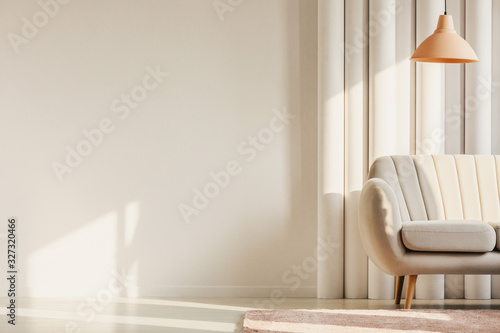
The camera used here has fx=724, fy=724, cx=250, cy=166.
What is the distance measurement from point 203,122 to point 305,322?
6.22 ft

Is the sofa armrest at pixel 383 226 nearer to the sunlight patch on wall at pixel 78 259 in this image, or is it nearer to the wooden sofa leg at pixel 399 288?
the wooden sofa leg at pixel 399 288

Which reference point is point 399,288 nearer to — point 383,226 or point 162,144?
point 383,226

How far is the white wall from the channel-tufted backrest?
65 centimetres

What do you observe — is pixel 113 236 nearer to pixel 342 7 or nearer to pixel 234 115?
pixel 234 115

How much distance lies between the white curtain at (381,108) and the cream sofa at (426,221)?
0.97 feet

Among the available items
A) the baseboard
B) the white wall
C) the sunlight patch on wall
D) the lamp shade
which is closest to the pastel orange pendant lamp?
the lamp shade

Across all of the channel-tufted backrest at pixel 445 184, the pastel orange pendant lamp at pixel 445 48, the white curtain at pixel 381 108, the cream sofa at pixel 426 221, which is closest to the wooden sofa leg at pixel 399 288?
the cream sofa at pixel 426 221

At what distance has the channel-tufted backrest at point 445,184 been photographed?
468cm

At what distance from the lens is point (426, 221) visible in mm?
4191

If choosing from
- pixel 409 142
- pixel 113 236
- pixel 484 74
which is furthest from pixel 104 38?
pixel 484 74

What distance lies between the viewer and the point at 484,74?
4.99 metres

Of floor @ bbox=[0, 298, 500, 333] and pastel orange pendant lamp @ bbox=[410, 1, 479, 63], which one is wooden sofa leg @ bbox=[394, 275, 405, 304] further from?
pastel orange pendant lamp @ bbox=[410, 1, 479, 63]

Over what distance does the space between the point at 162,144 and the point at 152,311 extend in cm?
129

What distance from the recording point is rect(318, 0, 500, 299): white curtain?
493 centimetres
